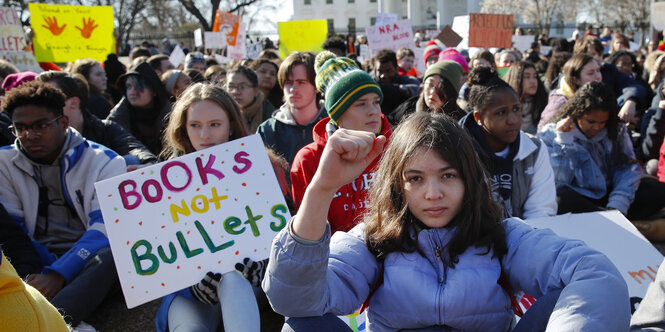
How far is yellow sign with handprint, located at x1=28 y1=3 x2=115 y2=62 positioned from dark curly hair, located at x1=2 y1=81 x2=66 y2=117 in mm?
5220

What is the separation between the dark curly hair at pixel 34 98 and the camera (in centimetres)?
→ 305

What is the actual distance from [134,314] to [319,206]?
2.44 meters

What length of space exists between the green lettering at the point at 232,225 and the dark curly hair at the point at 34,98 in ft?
4.86

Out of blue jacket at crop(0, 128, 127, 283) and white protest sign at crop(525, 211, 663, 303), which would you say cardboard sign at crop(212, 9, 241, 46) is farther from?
white protest sign at crop(525, 211, 663, 303)

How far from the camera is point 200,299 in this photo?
8.23 feet

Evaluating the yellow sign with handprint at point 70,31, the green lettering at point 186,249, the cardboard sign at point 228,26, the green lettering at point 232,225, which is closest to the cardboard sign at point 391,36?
the cardboard sign at point 228,26

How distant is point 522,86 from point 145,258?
4374mm

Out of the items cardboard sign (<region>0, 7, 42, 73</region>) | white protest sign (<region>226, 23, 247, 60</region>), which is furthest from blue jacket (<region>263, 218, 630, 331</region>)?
white protest sign (<region>226, 23, 247, 60</region>)

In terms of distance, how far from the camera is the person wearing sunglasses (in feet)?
9.68

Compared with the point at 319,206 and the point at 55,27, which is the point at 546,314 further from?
the point at 55,27

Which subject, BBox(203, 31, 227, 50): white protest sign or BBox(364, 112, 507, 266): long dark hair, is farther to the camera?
BBox(203, 31, 227, 50): white protest sign

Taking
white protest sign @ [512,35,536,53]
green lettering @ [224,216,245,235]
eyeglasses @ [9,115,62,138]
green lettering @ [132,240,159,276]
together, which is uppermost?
white protest sign @ [512,35,536,53]

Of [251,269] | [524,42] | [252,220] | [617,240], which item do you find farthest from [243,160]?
[524,42]

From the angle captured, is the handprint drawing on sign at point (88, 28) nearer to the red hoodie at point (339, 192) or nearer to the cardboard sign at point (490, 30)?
the cardboard sign at point (490, 30)
